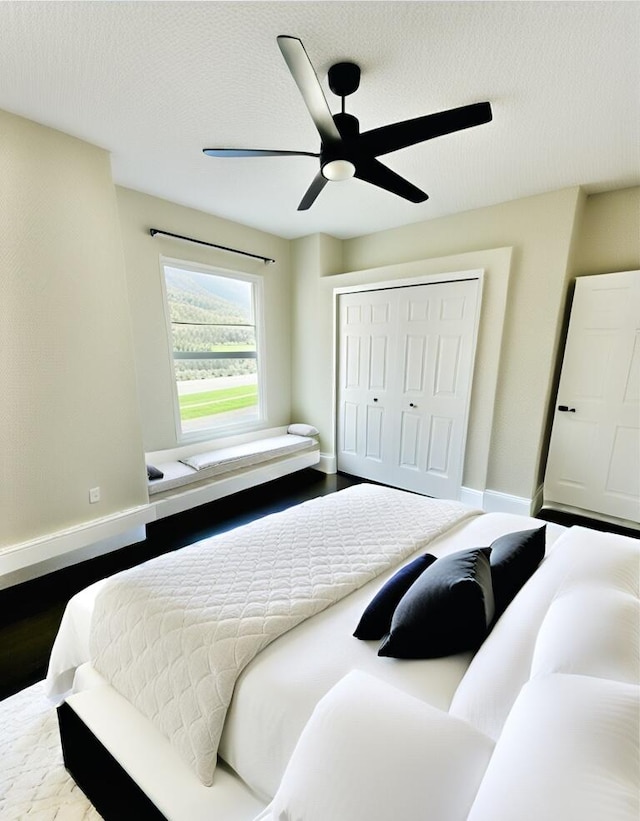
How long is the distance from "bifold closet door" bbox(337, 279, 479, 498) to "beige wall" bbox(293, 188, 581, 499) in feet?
0.61

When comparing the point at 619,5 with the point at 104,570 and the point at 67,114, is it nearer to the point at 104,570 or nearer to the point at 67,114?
the point at 67,114

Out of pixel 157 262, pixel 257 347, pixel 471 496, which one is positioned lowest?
pixel 471 496

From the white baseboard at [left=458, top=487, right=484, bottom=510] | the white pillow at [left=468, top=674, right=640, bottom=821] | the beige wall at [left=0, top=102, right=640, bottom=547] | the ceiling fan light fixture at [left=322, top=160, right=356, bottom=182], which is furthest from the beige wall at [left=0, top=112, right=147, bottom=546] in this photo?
the white baseboard at [left=458, top=487, right=484, bottom=510]

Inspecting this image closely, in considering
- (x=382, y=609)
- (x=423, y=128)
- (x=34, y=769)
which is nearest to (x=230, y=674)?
(x=382, y=609)

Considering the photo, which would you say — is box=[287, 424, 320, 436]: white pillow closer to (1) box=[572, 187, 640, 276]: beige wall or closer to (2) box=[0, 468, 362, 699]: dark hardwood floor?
(2) box=[0, 468, 362, 699]: dark hardwood floor

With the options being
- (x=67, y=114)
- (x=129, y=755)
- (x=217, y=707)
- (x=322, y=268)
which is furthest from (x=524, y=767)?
(x=322, y=268)

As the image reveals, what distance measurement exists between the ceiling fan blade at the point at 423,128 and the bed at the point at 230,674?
65.5 inches

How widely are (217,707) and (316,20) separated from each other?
228cm

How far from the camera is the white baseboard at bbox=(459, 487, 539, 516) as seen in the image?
3.06 metres

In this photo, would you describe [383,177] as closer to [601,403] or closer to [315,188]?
[315,188]

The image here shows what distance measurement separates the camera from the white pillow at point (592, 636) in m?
0.70

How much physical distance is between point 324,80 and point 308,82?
0.57m

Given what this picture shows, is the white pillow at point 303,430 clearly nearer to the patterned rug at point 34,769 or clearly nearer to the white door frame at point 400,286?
the white door frame at point 400,286

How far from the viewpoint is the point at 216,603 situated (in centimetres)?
113
